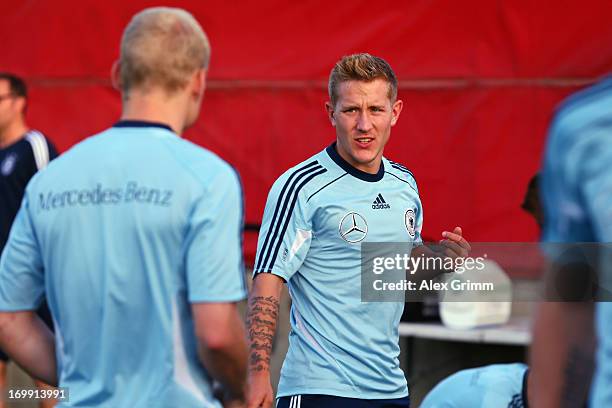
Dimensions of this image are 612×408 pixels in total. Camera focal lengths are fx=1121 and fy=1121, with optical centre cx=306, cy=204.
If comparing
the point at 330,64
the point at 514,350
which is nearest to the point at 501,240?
the point at 514,350

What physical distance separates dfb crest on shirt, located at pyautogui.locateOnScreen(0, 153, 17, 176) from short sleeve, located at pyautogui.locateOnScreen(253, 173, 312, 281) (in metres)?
2.72

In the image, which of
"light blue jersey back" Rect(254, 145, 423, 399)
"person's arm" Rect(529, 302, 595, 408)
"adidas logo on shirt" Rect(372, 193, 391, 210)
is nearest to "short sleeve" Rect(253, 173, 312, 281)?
"light blue jersey back" Rect(254, 145, 423, 399)

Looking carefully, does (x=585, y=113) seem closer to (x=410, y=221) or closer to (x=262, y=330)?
(x=262, y=330)

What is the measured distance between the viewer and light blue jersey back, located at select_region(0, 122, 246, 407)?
2.63 m

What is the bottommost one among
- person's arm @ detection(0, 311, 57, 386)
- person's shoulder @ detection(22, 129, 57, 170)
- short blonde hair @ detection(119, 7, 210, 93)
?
person's arm @ detection(0, 311, 57, 386)

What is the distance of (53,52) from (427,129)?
2.68 m

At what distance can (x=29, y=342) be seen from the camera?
9.37ft

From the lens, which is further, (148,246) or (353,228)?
(353,228)

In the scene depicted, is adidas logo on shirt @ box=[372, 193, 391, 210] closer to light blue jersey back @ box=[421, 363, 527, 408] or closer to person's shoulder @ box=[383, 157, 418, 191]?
person's shoulder @ box=[383, 157, 418, 191]

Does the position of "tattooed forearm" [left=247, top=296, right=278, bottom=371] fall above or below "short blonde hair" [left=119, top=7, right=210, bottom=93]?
below

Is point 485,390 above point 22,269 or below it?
below

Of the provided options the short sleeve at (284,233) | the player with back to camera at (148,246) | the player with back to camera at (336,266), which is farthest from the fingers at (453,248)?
the player with back to camera at (148,246)

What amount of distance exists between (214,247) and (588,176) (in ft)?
2.94

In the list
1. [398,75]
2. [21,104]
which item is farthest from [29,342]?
[398,75]
